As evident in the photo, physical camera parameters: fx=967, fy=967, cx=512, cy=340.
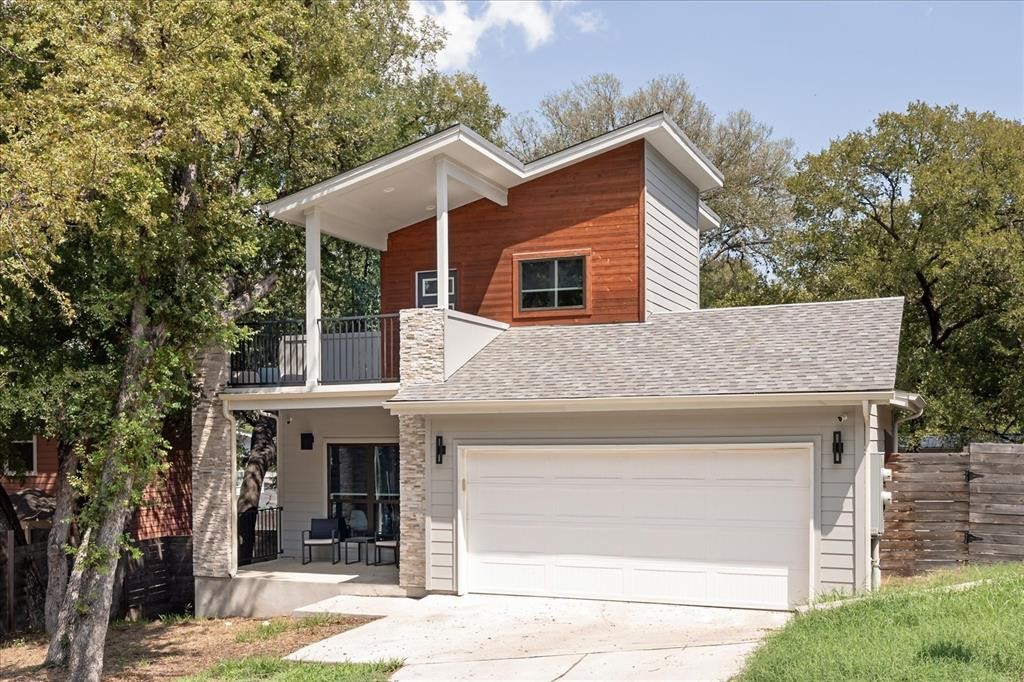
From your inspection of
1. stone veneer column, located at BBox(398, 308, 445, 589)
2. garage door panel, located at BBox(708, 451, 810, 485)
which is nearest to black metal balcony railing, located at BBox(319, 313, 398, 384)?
stone veneer column, located at BBox(398, 308, 445, 589)

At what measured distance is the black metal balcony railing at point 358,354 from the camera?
48.4 feet

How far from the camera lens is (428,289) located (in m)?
16.6

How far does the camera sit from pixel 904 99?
23.7 metres

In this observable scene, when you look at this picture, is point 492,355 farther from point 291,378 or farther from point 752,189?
point 752,189

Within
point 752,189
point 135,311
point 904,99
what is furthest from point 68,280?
point 752,189

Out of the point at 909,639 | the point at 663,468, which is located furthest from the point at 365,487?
the point at 909,639

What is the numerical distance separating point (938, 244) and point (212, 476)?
637 inches

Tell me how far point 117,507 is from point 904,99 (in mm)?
20343

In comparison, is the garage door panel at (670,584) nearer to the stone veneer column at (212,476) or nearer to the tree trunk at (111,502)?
the tree trunk at (111,502)

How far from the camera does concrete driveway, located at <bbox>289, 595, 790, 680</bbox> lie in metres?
9.24

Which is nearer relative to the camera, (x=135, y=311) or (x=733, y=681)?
(x=733, y=681)

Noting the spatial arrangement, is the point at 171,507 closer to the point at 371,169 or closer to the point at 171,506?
the point at 171,506

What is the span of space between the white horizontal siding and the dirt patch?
23.4 ft

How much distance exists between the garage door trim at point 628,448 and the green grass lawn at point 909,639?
1.31 m
